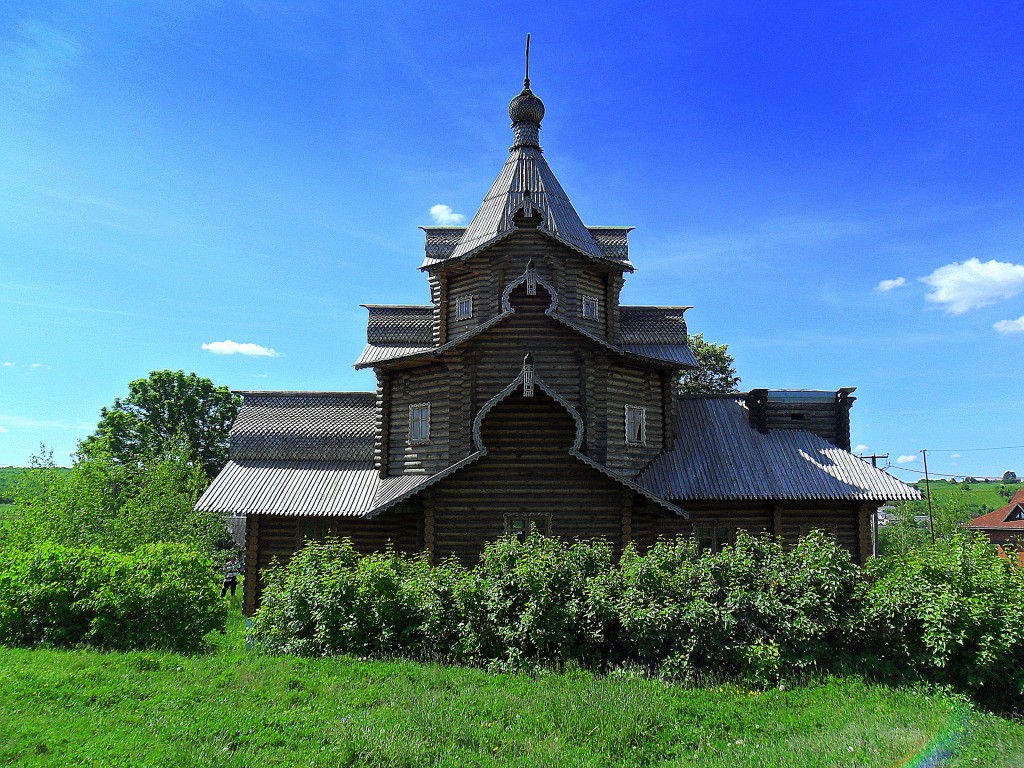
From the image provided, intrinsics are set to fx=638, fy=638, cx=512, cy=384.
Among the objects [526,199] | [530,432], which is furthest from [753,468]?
[526,199]

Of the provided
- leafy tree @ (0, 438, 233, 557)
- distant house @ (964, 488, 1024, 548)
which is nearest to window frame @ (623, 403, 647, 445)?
leafy tree @ (0, 438, 233, 557)

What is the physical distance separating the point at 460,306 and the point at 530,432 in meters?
5.67

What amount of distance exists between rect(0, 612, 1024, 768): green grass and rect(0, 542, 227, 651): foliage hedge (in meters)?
0.86

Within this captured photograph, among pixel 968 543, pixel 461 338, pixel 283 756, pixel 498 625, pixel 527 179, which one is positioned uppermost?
pixel 527 179

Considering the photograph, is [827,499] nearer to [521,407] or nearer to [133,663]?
[521,407]

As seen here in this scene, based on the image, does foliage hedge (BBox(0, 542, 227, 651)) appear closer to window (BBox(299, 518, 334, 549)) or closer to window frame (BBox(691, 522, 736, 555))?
window (BBox(299, 518, 334, 549))

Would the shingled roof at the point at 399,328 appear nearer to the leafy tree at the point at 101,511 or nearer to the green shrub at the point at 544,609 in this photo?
the leafy tree at the point at 101,511

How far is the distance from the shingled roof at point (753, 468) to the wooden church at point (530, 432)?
58 mm

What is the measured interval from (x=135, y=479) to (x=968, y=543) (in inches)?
1010

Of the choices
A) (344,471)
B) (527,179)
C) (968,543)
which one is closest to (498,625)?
(968,543)

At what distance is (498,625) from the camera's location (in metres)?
9.96

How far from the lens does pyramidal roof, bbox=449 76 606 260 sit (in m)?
19.3

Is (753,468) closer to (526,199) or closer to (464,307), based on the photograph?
(464,307)

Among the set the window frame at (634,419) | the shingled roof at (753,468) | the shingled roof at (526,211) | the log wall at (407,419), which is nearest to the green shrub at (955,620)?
the shingled roof at (753,468)
